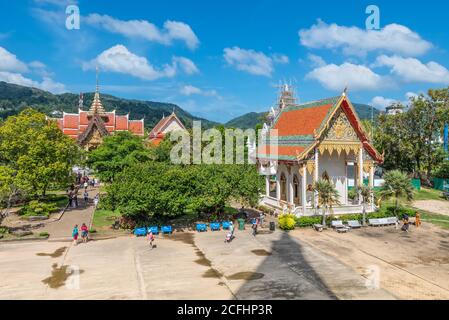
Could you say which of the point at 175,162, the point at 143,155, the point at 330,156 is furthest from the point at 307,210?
the point at 143,155

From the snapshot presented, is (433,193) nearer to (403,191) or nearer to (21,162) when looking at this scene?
(403,191)

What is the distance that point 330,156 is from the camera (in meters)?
34.6

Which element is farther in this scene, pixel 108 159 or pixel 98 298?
pixel 108 159

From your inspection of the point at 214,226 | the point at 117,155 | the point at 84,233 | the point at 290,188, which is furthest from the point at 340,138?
the point at 84,233

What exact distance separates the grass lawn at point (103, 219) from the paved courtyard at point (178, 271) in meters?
4.09

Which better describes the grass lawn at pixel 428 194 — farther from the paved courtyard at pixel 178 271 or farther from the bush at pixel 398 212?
the paved courtyard at pixel 178 271

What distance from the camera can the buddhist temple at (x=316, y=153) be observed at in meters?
31.3

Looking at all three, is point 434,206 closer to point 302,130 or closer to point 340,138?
point 340,138

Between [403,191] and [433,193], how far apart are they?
882 inches

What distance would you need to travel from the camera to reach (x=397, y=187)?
29.5m

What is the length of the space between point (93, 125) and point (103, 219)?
3447 centimetres

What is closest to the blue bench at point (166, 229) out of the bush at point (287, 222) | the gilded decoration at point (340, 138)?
the bush at point (287, 222)

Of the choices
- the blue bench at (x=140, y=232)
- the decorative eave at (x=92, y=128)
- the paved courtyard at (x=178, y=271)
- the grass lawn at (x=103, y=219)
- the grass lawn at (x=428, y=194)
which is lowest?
the paved courtyard at (x=178, y=271)

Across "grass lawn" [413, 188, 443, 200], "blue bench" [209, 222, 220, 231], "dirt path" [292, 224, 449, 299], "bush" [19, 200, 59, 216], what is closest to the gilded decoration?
"dirt path" [292, 224, 449, 299]
